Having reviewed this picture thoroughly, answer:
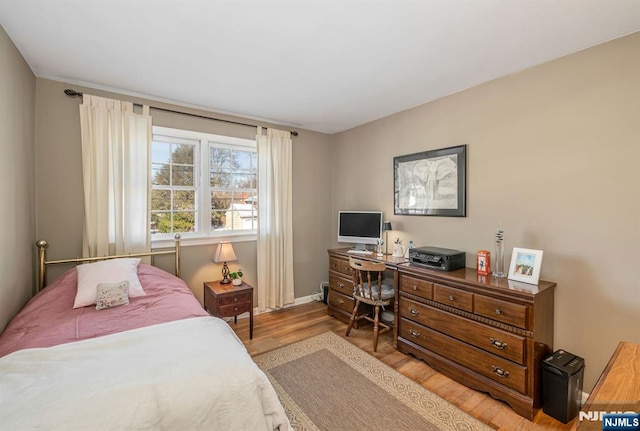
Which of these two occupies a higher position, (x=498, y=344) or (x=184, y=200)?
(x=184, y=200)

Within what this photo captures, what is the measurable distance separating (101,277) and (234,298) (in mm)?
1188

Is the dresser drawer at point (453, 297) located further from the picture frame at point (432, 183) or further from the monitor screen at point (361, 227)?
the monitor screen at point (361, 227)

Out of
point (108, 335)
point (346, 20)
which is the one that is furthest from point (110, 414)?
point (346, 20)

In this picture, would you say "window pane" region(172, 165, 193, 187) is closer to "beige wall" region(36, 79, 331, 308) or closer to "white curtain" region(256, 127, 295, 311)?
"beige wall" region(36, 79, 331, 308)

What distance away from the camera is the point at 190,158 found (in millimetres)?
3361

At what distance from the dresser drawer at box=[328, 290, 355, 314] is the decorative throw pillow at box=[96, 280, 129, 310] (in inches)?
89.4

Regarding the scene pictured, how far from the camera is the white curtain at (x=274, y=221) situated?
12.1 feet

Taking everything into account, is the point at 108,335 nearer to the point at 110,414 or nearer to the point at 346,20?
the point at 110,414

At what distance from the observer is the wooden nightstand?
2.90 meters

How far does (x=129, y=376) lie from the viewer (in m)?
1.22

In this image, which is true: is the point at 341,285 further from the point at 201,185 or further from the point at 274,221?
the point at 201,185

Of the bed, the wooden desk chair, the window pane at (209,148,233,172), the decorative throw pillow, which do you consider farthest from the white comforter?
the window pane at (209,148,233,172)

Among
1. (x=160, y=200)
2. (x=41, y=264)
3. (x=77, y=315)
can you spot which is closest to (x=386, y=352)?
(x=77, y=315)

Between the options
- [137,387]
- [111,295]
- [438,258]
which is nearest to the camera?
[137,387]
